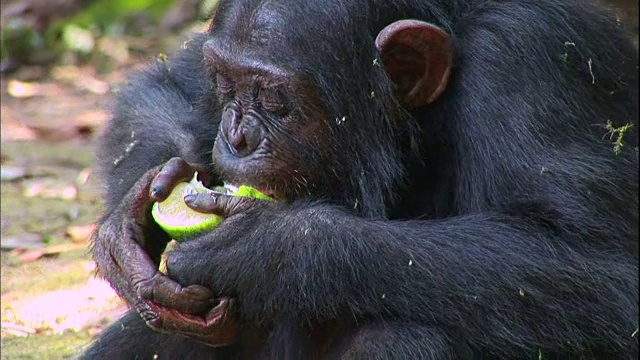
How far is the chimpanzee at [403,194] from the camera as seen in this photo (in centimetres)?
427

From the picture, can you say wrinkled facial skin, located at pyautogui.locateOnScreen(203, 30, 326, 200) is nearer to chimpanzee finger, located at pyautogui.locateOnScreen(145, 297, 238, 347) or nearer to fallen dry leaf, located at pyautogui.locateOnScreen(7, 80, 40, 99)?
chimpanzee finger, located at pyautogui.locateOnScreen(145, 297, 238, 347)

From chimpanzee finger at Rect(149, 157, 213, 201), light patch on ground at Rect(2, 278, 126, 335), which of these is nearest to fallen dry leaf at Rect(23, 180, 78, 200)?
light patch on ground at Rect(2, 278, 126, 335)

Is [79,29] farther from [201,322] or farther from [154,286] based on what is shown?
[201,322]

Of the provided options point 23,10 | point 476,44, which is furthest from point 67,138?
point 476,44

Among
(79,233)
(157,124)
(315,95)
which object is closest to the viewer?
(315,95)

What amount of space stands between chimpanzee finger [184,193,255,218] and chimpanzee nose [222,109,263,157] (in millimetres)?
244

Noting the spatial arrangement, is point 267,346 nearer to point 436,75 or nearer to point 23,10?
point 436,75

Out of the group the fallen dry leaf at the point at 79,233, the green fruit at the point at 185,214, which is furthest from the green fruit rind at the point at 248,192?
the fallen dry leaf at the point at 79,233

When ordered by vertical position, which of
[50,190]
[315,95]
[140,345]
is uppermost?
[315,95]

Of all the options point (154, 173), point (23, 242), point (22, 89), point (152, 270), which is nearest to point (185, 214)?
point (152, 270)

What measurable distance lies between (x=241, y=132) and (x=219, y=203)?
1.08ft

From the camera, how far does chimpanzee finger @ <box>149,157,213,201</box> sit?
4.68 m

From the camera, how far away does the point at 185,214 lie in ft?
15.1

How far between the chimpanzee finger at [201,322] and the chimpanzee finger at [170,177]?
0.46 meters
